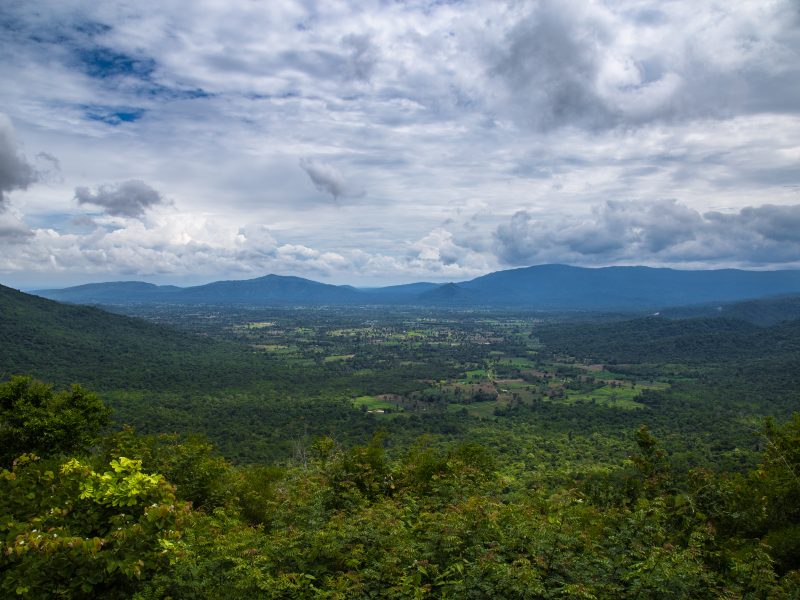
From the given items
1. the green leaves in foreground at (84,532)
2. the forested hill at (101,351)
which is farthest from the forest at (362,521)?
the forested hill at (101,351)

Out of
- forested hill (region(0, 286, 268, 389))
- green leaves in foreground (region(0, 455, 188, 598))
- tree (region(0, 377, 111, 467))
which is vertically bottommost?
forested hill (region(0, 286, 268, 389))

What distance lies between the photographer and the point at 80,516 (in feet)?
29.8

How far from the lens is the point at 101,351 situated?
144875mm

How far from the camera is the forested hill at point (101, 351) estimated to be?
116500mm

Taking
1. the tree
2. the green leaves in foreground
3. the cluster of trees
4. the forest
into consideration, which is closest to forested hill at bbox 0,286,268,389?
the tree

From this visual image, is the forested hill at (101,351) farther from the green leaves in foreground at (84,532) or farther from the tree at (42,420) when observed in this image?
the green leaves in foreground at (84,532)

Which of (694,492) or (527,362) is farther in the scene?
(527,362)

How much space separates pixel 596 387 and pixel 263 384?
99.9 metres

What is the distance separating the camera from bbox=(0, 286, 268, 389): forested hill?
382 feet

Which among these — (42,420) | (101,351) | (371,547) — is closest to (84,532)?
(371,547)

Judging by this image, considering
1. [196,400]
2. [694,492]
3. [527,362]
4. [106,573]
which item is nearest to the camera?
[106,573]

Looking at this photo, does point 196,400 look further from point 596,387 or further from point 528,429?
point 596,387

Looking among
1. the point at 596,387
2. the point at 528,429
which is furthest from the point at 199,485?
the point at 596,387

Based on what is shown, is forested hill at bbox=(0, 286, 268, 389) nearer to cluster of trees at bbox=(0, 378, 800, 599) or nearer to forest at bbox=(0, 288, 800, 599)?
forest at bbox=(0, 288, 800, 599)
